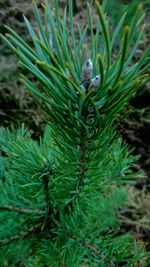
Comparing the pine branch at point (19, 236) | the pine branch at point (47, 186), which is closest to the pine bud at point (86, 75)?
the pine branch at point (47, 186)

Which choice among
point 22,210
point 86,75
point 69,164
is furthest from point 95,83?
point 22,210

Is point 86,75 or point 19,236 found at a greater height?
point 86,75

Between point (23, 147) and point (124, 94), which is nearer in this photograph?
point (124, 94)

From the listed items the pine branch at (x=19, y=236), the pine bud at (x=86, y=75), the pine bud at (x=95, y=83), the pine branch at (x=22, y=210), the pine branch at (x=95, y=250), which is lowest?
the pine branch at (x=95, y=250)

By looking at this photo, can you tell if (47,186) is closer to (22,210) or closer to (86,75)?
(22,210)

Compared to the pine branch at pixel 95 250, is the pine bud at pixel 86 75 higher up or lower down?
higher up

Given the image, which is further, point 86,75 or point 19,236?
point 19,236

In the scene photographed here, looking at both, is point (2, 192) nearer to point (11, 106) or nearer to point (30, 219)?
point (30, 219)

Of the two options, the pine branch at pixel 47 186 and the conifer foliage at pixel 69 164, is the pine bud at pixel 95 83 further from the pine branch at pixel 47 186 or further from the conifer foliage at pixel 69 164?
the pine branch at pixel 47 186

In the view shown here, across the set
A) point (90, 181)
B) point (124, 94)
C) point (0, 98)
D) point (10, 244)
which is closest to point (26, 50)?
point (124, 94)

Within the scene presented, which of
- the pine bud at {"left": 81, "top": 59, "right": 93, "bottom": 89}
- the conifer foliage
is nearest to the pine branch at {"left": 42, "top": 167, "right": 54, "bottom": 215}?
the conifer foliage

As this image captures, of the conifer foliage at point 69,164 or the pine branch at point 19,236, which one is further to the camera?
the pine branch at point 19,236
